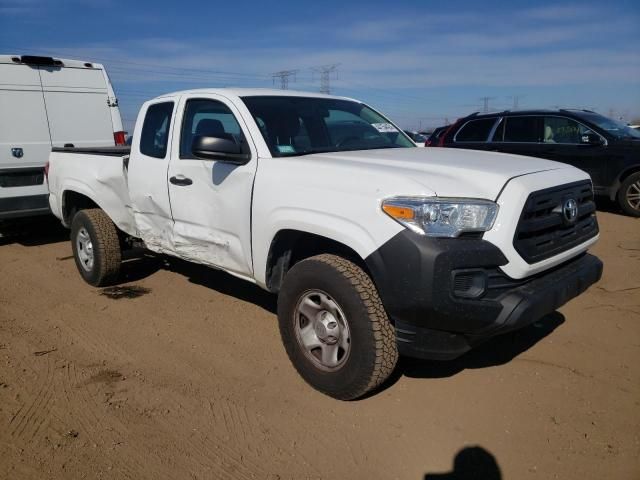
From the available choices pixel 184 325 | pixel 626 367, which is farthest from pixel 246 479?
pixel 626 367

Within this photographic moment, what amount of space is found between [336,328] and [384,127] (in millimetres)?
2068

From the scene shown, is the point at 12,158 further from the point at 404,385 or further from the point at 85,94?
the point at 404,385

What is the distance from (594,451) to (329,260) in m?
1.70

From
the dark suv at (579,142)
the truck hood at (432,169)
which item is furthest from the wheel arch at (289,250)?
the dark suv at (579,142)

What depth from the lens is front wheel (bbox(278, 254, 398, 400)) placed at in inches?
110

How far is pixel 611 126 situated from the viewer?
878 cm

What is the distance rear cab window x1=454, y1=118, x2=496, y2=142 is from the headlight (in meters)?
7.23

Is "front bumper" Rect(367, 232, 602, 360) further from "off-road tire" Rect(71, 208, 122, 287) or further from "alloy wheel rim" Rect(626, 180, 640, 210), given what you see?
"alloy wheel rim" Rect(626, 180, 640, 210)

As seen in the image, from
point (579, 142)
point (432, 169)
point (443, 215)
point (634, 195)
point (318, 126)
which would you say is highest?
point (318, 126)

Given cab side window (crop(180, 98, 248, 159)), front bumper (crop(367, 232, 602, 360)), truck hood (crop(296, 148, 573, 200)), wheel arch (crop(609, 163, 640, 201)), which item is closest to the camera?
front bumper (crop(367, 232, 602, 360))

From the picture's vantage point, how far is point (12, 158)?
689 centimetres

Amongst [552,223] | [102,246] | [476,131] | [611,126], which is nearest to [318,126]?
[552,223]

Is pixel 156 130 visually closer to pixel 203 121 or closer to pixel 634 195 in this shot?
pixel 203 121

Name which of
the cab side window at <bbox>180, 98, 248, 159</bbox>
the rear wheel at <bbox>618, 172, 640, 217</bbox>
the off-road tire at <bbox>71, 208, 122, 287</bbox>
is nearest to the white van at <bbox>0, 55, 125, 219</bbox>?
the off-road tire at <bbox>71, 208, 122, 287</bbox>
